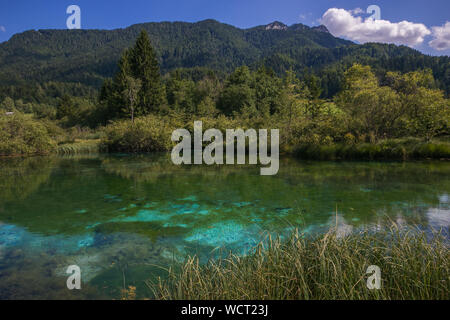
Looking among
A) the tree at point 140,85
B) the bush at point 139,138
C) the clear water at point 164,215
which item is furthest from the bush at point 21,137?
the tree at point 140,85

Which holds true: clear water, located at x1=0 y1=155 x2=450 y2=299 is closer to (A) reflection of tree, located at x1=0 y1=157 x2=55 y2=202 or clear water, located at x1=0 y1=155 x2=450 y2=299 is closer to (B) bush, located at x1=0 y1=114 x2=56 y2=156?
(A) reflection of tree, located at x1=0 y1=157 x2=55 y2=202

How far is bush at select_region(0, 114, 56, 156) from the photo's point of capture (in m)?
21.3

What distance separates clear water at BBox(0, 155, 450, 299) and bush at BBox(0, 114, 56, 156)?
1196cm

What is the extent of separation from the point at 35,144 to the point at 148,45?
23929mm

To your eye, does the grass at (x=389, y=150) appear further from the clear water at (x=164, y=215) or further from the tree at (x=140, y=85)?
the tree at (x=140, y=85)

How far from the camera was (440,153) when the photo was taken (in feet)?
45.3

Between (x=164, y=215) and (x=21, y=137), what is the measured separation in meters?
21.8

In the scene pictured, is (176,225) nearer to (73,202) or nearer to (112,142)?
(73,202)

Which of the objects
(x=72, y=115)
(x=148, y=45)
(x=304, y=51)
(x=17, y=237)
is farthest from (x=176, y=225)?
(x=304, y=51)

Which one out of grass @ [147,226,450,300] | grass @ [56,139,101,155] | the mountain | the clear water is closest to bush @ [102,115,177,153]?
grass @ [56,139,101,155]

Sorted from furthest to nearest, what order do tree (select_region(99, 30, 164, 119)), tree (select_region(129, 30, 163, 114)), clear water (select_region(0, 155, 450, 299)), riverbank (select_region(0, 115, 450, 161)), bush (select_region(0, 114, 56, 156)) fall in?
1. tree (select_region(129, 30, 163, 114))
2. tree (select_region(99, 30, 164, 119))
3. bush (select_region(0, 114, 56, 156))
4. riverbank (select_region(0, 115, 450, 161))
5. clear water (select_region(0, 155, 450, 299))

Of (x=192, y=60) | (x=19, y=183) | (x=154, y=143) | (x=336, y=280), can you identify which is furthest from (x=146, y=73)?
(x=192, y=60)
